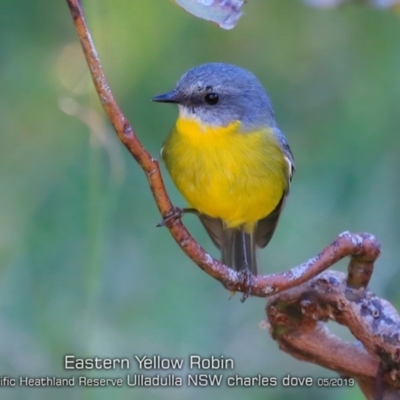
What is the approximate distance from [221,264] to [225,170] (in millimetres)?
844

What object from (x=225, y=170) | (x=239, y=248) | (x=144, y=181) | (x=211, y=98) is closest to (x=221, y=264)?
(x=225, y=170)

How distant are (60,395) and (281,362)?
0.99 m

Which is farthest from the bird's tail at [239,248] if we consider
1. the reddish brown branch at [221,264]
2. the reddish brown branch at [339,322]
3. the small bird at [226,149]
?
the reddish brown branch at [221,264]

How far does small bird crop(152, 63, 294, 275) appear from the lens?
248 cm

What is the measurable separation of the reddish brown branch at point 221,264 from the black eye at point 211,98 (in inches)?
33.6

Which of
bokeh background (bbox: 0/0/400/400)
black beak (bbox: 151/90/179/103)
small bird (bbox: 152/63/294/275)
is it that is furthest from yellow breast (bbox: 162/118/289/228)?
bokeh background (bbox: 0/0/400/400)

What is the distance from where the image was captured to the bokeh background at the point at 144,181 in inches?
134

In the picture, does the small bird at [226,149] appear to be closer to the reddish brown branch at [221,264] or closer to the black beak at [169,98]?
the black beak at [169,98]

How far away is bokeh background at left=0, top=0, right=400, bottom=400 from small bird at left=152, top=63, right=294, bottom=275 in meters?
0.64

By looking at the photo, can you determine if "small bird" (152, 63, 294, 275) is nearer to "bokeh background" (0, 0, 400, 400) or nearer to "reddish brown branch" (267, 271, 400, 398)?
"reddish brown branch" (267, 271, 400, 398)

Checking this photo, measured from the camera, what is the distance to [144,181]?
3969 millimetres

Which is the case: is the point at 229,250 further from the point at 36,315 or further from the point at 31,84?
the point at 31,84

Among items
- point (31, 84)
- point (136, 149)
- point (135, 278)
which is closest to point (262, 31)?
point (31, 84)

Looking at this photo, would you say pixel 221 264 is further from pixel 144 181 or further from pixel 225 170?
pixel 144 181
